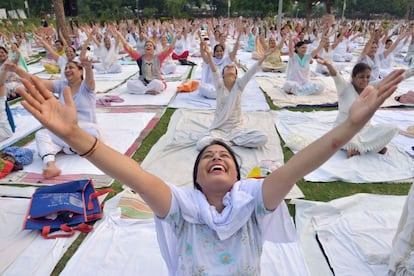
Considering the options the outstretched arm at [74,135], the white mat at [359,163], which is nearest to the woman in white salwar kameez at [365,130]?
the white mat at [359,163]

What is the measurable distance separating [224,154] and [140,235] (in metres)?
1.51

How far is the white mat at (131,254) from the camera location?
2.46 m

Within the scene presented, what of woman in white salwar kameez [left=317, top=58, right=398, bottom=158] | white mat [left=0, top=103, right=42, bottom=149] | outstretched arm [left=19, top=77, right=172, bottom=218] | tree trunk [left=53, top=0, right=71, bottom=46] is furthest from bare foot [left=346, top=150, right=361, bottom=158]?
tree trunk [left=53, top=0, right=71, bottom=46]

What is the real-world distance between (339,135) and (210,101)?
561 cm

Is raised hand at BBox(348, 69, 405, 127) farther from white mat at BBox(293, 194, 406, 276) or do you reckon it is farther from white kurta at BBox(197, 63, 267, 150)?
white kurta at BBox(197, 63, 267, 150)

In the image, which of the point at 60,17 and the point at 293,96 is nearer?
the point at 293,96

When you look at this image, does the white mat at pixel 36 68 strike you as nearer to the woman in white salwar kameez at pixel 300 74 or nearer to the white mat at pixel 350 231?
the woman in white salwar kameez at pixel 300 74

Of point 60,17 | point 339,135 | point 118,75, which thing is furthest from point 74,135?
point 60,17

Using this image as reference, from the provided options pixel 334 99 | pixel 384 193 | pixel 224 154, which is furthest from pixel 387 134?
pixel 224 154

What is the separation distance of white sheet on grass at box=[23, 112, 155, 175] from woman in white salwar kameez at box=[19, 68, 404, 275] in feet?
6.76

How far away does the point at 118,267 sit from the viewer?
99.0 inches

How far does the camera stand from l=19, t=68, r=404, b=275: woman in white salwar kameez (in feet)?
4.21

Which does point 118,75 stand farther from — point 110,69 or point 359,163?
point 359,163

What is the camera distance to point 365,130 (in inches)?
170
